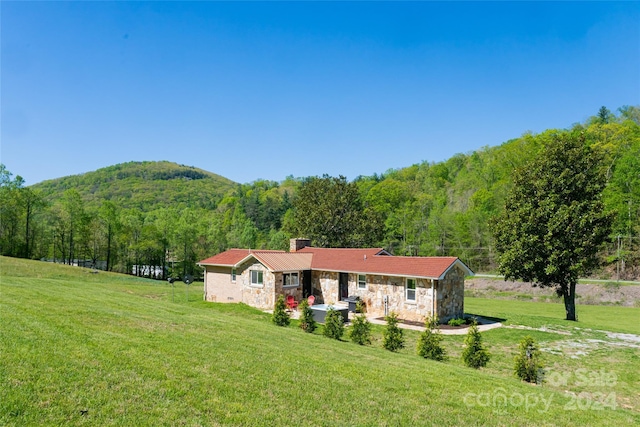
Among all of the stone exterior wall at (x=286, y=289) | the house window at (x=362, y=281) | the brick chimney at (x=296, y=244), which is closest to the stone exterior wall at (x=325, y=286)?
the stone exterior wall at (x=286, y=289)

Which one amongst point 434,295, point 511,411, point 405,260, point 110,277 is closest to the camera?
point 511,411

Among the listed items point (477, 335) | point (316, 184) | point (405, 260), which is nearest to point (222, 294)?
point (405, 260)

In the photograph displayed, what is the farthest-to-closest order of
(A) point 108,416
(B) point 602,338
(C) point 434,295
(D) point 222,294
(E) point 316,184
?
(E) point 316,184 → (D) point 222,294 → (C) point 434,295 → (B) point 602,338 → (A) point 108,416

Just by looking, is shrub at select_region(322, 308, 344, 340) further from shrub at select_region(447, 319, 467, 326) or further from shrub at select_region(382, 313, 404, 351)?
shrub at select_region(447, 319, 467, 326)

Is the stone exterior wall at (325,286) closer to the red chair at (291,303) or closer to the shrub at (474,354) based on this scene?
the red chair at (291,303)

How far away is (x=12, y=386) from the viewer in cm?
531

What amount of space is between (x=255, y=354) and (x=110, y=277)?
123 feet

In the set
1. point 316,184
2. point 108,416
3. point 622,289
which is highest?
point 316,184

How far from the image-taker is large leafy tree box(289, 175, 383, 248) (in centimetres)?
4497

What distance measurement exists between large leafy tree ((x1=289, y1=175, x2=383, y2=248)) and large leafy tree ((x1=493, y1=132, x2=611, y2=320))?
23076mm

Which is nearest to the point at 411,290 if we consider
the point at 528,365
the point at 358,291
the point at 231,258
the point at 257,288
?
the point at 358,291

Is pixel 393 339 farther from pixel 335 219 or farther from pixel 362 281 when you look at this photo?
pixel 335 219

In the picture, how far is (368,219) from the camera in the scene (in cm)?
4641

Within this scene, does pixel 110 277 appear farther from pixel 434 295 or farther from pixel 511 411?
pixel 511 411
